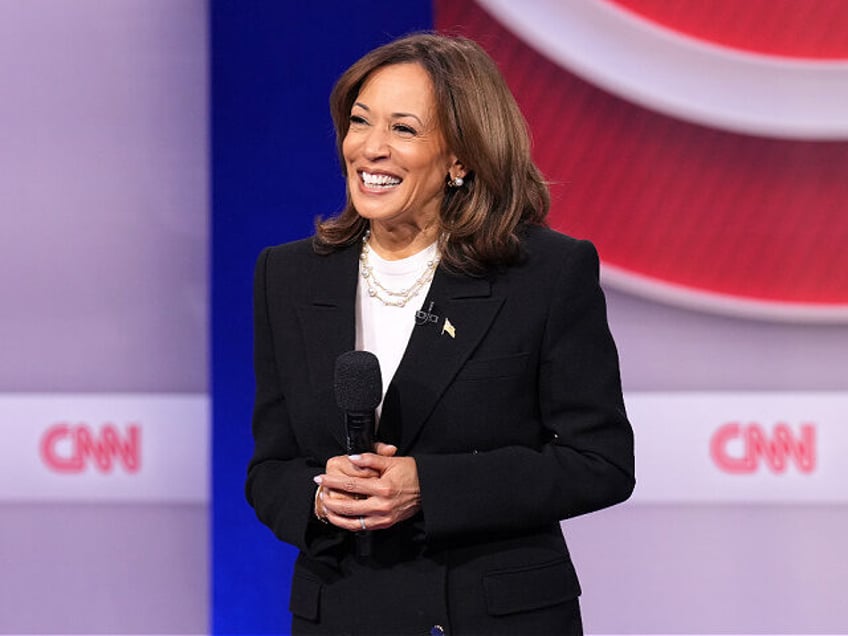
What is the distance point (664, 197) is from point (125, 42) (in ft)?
5.08

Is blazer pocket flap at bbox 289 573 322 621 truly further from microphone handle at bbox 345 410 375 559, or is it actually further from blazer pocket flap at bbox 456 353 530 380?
blazer pocket flap at bbox 456 353 530 380

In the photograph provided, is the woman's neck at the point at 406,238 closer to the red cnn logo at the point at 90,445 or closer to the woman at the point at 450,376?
the woman at the point at 450,376

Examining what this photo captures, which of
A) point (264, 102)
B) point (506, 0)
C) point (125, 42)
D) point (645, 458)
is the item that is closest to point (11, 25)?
point (125, 42)

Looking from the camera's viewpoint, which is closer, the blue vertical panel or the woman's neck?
the woman's neck

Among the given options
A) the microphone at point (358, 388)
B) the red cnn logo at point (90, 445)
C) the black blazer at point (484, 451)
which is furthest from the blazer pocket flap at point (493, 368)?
the red cnn logo at point (90, 445)

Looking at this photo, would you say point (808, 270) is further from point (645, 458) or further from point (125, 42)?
point (125, 42)

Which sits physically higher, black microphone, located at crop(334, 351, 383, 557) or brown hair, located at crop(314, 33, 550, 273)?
brown hair, located at crop(314, 33, 550, 273)

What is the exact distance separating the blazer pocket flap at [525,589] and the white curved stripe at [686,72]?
5.28ft

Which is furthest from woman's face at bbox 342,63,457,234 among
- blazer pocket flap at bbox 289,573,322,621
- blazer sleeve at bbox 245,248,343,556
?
blazer pocket flap at bbox 289,573,322,621

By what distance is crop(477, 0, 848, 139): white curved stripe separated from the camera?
124 inches

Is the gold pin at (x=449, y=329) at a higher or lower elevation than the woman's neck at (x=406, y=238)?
lower

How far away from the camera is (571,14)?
Answer: 321 centimetres

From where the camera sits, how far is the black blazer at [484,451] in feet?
6.24

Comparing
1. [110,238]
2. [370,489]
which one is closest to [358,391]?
[370,489]
